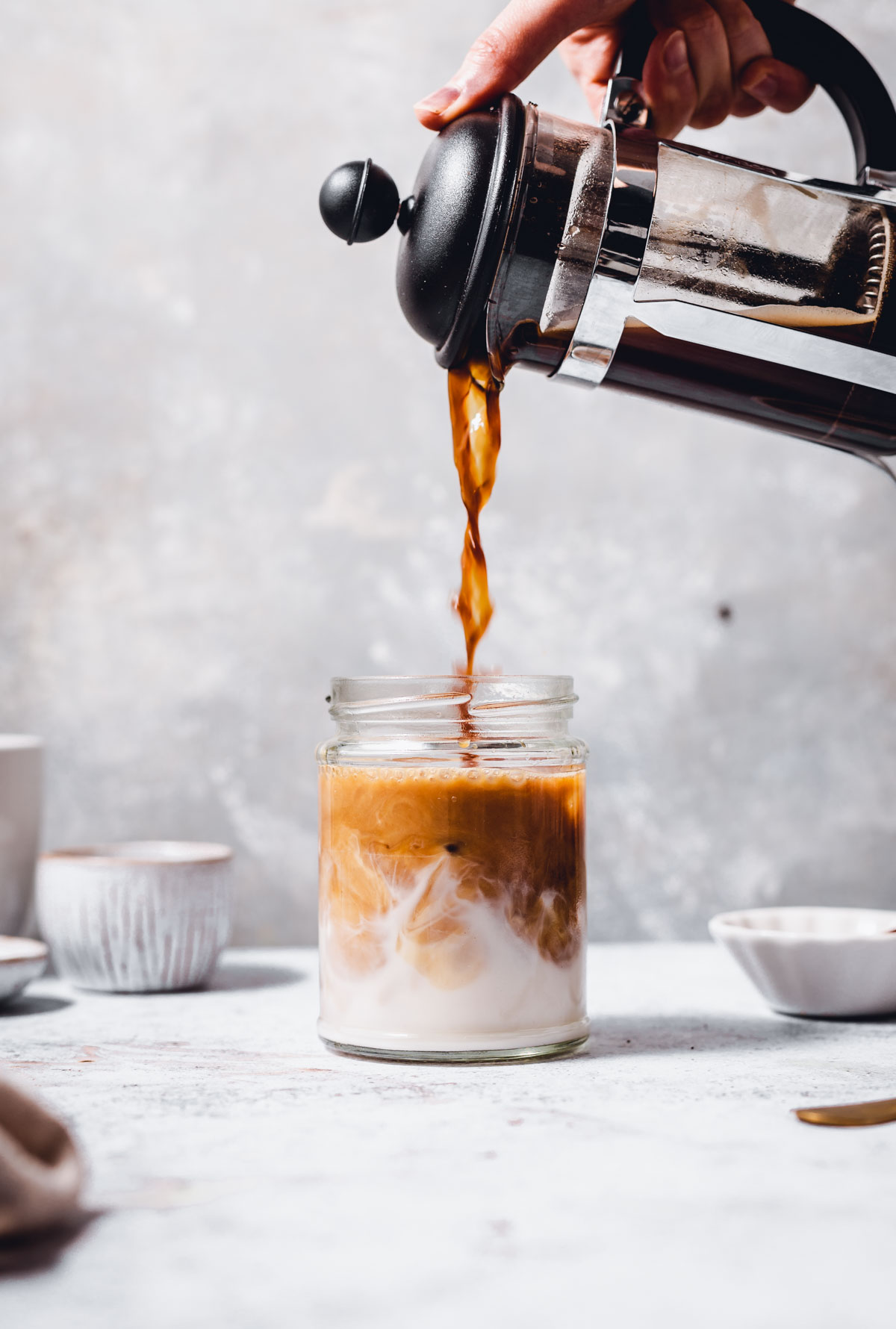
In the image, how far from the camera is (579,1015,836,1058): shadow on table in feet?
2.60

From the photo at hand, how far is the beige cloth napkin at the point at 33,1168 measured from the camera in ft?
1.51

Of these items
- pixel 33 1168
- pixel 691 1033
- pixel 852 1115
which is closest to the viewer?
pixel 33 1168

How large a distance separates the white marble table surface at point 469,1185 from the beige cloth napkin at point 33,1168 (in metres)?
0.02

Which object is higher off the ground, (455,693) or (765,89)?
(765,89)

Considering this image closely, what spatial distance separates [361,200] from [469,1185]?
0.55m

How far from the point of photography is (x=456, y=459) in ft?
2.70

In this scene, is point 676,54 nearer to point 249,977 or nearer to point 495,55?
point 495,55

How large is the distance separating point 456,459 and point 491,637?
61cm

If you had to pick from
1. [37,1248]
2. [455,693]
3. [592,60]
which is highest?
[592,60]

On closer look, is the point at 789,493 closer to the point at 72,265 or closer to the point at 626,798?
the point at 626,798

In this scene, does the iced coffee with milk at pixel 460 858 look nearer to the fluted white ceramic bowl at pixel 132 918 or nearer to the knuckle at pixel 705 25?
the fluted white ceramic bowl at pixel 132 918

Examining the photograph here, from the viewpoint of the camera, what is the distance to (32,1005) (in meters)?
0.95

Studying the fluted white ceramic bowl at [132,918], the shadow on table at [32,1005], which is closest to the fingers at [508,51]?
the fluted white ceramic bowl at [132,918]

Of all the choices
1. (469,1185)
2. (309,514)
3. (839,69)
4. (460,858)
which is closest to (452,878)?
(460,858)
